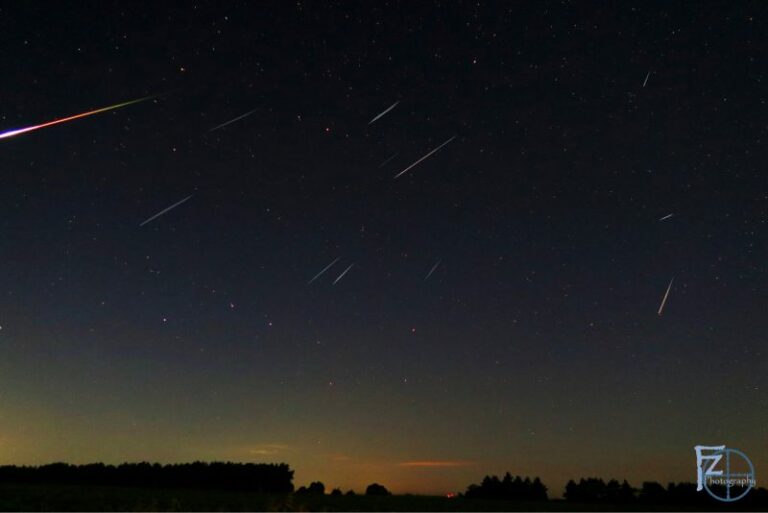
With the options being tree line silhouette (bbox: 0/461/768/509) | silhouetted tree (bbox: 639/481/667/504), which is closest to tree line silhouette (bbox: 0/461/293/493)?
tree line silhouette (bbox: 0/461/768/509)

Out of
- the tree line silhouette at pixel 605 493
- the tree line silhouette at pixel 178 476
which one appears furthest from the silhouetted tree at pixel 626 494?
the tree line silhouette at pixel 178 476

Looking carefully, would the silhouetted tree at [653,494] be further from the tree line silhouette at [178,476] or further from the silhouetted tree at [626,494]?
the tree line silhouette at [178,476]

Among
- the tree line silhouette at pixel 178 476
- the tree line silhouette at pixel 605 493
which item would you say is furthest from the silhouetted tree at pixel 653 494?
the tree line silhouette at pixel 178 476

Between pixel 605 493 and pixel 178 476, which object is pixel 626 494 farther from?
pixel 178 476

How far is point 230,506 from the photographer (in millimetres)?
27438

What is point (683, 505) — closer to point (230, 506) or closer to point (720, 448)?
point (720, 448)

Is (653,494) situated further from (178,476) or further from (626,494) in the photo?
→ (178,476)

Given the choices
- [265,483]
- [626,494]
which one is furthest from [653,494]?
[265,483]

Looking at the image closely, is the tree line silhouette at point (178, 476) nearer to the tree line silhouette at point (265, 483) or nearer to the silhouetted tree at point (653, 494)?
the tree line silhouette at point (265, 483)

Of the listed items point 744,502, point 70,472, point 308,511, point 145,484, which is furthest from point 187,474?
point 744,502

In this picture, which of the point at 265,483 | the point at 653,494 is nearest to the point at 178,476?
the point at 265,483

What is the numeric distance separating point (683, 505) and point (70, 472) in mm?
43775

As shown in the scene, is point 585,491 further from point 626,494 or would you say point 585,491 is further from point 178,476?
point 178,476

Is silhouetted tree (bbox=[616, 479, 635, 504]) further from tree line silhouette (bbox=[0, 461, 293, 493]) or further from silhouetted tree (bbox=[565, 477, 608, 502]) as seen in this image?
tree line silhouette (bbox=[0, 461, 293, 493])
